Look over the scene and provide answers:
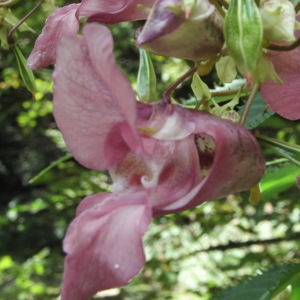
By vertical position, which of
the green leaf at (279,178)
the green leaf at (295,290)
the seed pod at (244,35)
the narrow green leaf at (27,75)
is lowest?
the green leaf at (279,178)

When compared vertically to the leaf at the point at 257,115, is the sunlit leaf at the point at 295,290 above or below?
below

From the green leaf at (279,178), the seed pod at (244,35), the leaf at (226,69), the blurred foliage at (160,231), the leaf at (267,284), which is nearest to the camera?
the seed pod at (244,35)

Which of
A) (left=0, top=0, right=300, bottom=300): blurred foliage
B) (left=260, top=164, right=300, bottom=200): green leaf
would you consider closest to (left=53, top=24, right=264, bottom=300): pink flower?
(left=260, top=164, right=300, bottom=200): green leaf

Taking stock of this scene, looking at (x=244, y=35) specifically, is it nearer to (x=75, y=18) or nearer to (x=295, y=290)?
(x=75, y=18)

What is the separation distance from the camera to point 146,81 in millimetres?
431

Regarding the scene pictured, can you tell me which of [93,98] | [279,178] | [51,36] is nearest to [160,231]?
[279,178]

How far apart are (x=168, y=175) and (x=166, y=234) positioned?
1.61 metres

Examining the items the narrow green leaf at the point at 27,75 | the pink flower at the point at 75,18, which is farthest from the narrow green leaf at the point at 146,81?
the narrow green leaf at the point at 27,75

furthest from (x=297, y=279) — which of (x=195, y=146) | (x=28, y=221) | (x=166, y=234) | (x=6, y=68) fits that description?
(x=6, y=68)

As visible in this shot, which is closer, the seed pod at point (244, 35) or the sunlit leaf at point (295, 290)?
the seed pod at point (244, 35)

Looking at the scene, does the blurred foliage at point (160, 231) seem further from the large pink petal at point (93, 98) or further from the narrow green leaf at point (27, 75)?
the large pink petal at point (93, 98)

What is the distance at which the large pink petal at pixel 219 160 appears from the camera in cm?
33

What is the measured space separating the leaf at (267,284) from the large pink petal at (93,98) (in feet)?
0.76

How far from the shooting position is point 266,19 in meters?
0.34
